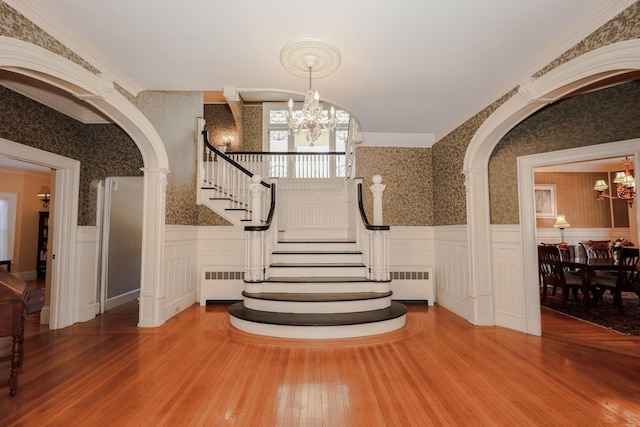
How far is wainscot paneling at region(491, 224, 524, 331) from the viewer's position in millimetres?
3844

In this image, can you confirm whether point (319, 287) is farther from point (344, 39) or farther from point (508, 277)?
point (344, 39)

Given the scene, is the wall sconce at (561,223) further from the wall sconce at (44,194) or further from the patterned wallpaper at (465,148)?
the wall sconce at (44,194)

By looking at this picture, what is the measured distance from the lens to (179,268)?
472 centimetres

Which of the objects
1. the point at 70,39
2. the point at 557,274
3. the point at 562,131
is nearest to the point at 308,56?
the point at 70,39

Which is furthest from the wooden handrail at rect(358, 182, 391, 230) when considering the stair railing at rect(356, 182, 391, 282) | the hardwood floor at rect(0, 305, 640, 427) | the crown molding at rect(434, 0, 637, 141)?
the crown molding at rect(434, 0, 637, 141)

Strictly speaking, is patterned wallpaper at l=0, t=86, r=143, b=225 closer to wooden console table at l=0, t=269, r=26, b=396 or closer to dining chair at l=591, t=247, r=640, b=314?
wooden console table at l=0, t=269, r=26, b=396

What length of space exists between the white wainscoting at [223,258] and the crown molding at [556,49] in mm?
4085

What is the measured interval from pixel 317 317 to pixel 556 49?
352cm

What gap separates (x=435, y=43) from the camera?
2883mm

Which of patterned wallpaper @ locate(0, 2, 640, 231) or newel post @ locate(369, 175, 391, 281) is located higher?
patterned wallpaper @ locate(0, 2, 640, 231)

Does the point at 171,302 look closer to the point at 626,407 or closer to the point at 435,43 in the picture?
the point at 435,43

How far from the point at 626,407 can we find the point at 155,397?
3257 mm

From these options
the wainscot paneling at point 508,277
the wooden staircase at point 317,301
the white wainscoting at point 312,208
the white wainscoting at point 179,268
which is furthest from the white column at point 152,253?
the wainscot paneling at point 508,277

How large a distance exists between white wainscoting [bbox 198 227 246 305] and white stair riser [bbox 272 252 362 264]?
3.16ft
